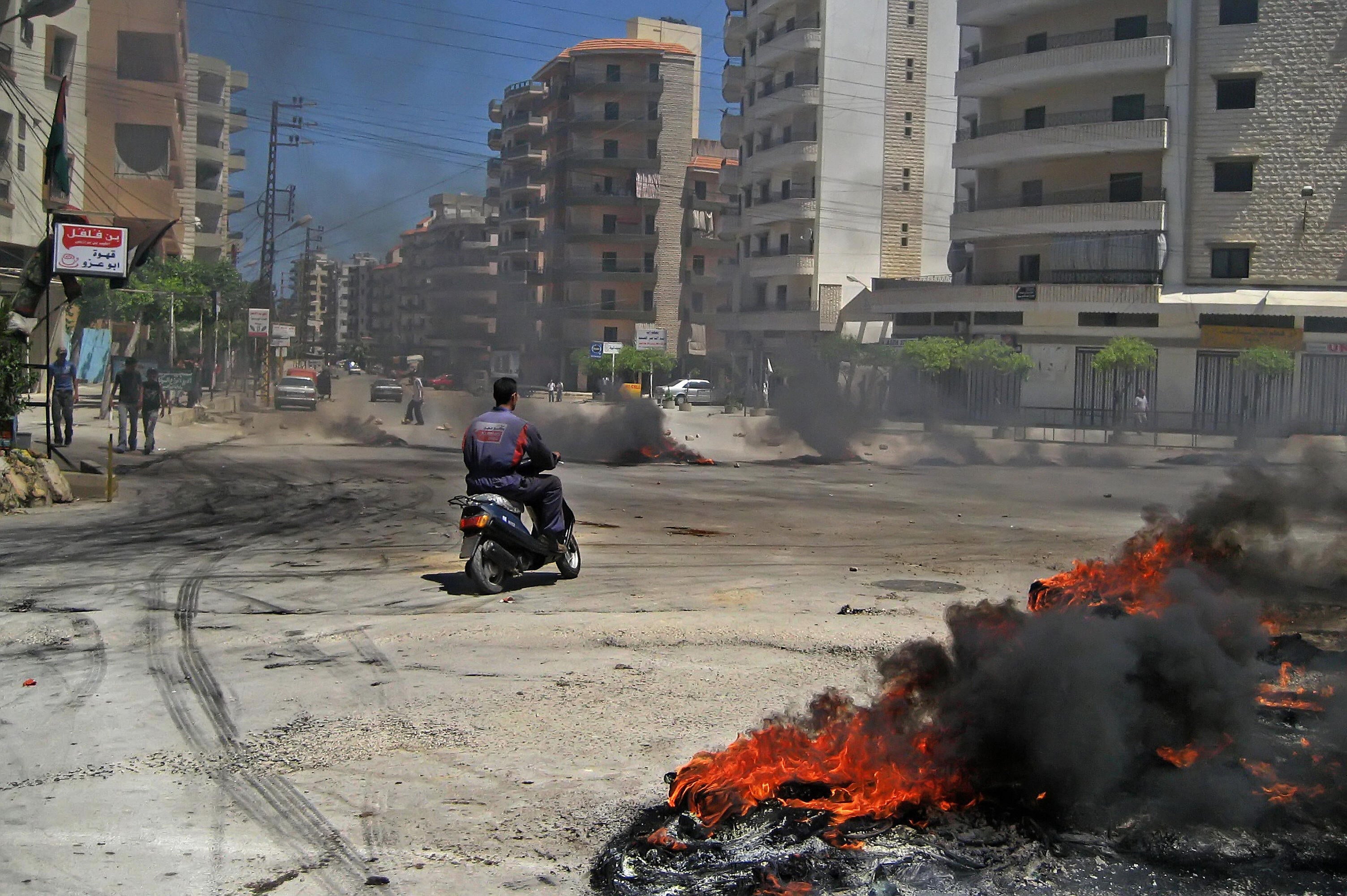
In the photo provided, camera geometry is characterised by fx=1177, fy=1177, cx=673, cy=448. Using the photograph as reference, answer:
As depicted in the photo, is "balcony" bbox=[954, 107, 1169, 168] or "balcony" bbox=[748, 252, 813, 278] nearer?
"balcony" bbox=[954, 107, 1169, 168]

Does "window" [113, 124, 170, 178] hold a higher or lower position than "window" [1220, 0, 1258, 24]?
lower

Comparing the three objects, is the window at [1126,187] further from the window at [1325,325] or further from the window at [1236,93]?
the window at [1325,325]

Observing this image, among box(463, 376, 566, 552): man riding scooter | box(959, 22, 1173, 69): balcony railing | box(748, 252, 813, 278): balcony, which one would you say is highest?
box(959, 22, 1173, 69): balcony railing

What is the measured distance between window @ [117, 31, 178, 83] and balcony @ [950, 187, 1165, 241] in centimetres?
3354

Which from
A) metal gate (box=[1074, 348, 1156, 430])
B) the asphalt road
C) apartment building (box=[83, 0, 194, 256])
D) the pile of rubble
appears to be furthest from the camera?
apartment building (box=[83, 0, 194, 256])

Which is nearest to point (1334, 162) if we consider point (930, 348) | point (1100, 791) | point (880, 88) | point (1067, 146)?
point (1067, 146)

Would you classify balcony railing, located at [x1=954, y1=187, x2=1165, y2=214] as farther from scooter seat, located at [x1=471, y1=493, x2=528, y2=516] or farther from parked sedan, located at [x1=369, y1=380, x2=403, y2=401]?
scooter seat, located at [x1=471, y1=493, x2=528, y2=516]

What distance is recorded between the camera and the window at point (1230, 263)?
45.2m

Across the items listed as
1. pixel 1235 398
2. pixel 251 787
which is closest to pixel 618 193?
pixel 1235 398

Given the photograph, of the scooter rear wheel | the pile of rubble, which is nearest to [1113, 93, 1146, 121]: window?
the pile of rubble

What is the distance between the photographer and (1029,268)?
49.5 meters

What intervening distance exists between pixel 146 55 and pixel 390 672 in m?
47.0

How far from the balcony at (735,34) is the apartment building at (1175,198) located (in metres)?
23.3

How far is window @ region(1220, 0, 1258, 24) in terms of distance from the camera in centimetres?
4431
